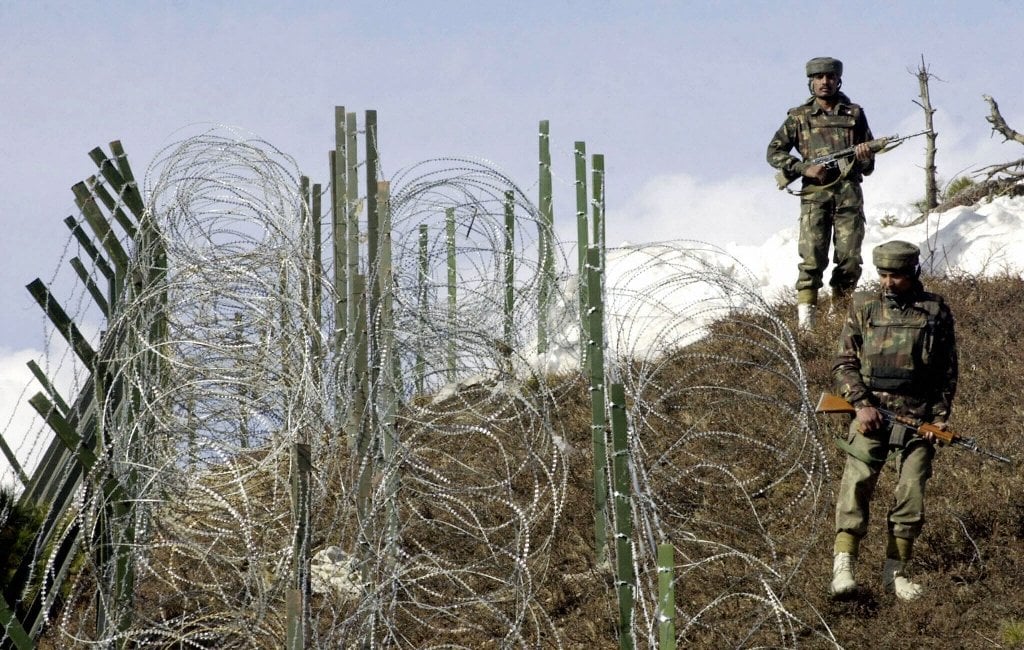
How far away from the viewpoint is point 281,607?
8680mm

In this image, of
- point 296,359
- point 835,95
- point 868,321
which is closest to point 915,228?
point 835,95

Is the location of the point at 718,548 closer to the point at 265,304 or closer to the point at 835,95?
the point at 265,304

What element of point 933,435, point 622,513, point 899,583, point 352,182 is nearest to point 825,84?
point 352,182

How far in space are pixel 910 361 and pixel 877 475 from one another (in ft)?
1.94

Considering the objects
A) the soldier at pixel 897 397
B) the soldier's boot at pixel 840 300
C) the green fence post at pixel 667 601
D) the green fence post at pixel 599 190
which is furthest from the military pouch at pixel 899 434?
the soldier's boot at pixel 840 300

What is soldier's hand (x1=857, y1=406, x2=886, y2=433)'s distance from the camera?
7.59m

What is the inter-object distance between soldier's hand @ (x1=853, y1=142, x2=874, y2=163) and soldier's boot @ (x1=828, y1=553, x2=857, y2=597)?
4.28 m

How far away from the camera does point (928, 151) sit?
18109 millimetres

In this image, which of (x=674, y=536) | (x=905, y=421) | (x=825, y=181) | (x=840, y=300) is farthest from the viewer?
(x=840, y=300)

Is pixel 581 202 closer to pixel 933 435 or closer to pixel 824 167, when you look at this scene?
pixel 824 167

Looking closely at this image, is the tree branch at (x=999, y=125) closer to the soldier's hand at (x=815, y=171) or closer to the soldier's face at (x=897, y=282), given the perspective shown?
the soldier's hand at (x=815, y=171)

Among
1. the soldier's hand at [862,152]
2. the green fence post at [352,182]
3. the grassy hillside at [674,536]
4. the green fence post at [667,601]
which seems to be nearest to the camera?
the green fence post at [667,601]

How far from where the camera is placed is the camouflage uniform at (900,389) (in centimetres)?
767

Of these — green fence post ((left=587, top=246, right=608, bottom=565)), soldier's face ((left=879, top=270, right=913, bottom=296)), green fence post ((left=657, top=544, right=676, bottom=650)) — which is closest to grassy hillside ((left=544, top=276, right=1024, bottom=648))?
green fence post ((left=587, top=246, right=608, bottom=565))
